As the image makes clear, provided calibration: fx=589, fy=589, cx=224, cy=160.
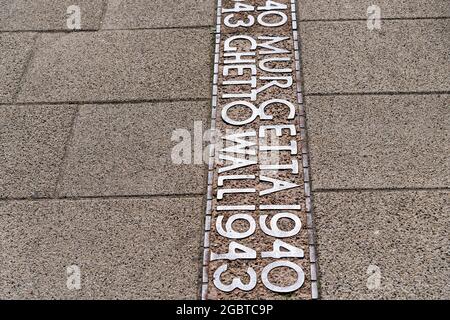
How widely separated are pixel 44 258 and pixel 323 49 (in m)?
3.53

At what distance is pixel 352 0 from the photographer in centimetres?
692

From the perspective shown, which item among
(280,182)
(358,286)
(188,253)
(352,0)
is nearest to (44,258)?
(188,253)

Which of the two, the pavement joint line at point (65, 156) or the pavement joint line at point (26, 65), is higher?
the pavement joint line at point (26, 65)

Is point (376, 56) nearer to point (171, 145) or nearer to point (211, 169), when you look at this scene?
point (211, 169)

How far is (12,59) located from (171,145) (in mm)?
2341

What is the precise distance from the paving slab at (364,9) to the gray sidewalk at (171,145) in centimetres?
2

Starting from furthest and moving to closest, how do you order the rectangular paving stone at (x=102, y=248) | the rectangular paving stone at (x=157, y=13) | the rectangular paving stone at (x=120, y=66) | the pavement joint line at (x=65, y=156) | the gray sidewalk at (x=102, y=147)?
the rectangular paving stone at (x=157, y=13) < the rectangular paving stone at (x=120, y=66) < the pavement joint line at (x=65, y=156) < the gray sidewalk at (x=102, y=147) < the rectangular paving stone at (x=102, y=248)

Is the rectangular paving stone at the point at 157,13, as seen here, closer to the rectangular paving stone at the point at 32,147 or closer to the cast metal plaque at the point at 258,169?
the cast metal plaque at the point at 258,169

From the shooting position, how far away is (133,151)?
5.12 meters

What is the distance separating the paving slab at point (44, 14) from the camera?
22.3ft

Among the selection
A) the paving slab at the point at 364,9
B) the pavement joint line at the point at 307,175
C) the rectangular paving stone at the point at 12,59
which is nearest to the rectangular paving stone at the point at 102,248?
the pavement joint line at the point at 307,175
